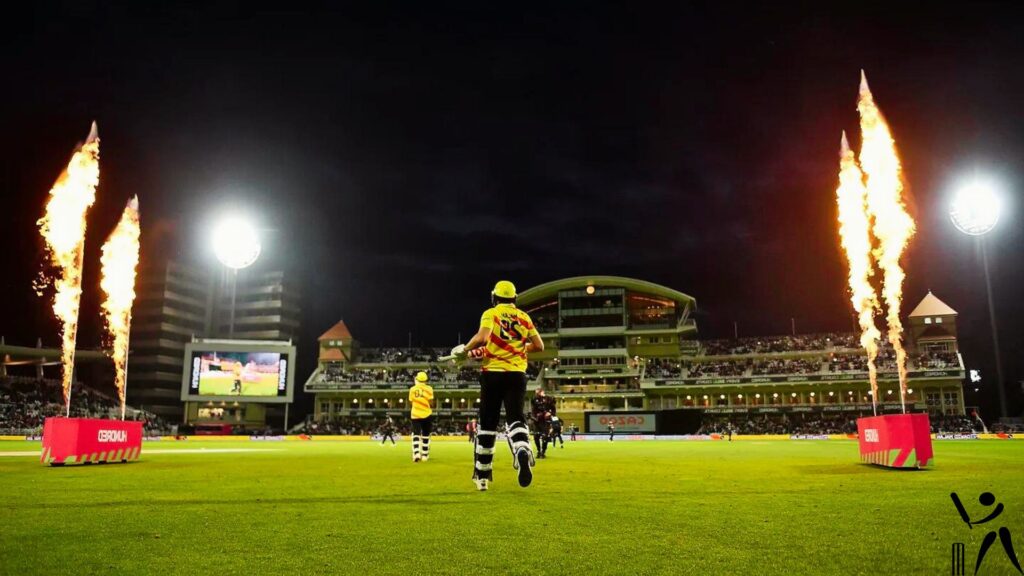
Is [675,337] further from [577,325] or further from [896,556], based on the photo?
[896,556]

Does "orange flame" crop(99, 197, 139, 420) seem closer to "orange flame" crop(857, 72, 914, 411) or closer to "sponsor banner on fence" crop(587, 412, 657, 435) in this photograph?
"orange flame" crop(857, 72, 914, 411)

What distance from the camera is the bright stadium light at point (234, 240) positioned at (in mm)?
61906

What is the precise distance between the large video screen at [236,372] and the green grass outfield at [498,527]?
65.5m

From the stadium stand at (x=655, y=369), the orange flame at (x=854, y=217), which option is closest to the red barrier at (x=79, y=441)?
the orange flame at (x=854, y=217)

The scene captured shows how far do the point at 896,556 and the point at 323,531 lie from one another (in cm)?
420

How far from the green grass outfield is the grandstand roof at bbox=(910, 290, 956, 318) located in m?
74.9

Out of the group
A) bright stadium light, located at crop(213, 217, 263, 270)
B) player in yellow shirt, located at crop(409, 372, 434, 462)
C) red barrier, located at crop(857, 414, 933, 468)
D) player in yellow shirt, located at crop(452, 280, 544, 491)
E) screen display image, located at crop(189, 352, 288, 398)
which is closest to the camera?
player in yellow shirt, located at crop(452, 280, 544, 491)

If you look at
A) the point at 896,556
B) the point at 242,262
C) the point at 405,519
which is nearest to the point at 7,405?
the point at 242,262

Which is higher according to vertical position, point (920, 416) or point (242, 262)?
point (242, 262)

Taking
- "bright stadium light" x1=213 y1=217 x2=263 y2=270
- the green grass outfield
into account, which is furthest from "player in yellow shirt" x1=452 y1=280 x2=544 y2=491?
"bright stadium light" x1=213 y1=217 x2=263 y2=270

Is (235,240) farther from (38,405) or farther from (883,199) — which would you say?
(883,199)

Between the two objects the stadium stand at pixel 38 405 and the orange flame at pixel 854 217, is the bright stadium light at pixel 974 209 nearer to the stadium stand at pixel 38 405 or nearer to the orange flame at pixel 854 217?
the orange flame at pixel 854 217

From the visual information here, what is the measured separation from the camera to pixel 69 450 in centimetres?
1473

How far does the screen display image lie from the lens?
70.6m
